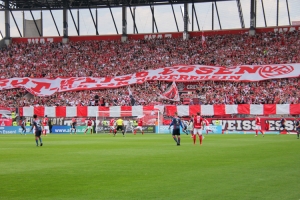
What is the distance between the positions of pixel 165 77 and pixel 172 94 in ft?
13.5

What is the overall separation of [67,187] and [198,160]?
27.2 ft

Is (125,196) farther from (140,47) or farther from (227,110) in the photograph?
(140,47)

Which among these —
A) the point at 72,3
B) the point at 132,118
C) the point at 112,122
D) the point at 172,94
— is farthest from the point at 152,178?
the point at 72,3

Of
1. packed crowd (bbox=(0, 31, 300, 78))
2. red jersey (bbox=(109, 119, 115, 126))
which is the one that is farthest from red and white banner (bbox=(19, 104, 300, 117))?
packed crowd (bbox=(0, 31, 300, 78))

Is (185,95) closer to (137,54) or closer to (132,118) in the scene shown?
(132,118)

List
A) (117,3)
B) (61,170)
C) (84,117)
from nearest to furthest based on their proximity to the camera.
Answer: (61,170)
(84,117)
(117,3)

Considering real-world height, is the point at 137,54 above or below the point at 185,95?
above

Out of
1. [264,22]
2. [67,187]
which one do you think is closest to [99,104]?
[264,22]

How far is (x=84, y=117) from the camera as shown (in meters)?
64.1

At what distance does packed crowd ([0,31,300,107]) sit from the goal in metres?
3.21

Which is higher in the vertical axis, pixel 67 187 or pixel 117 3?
pixel 117 3

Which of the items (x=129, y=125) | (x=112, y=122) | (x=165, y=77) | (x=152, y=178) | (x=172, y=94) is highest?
(x=165, y=77)

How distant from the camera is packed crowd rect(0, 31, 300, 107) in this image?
6256cm

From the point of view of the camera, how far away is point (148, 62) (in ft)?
242
